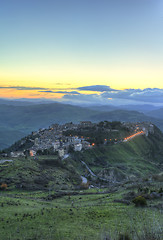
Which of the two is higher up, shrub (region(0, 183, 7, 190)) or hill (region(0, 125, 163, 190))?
shrub (region(0, 183, 7, 190))

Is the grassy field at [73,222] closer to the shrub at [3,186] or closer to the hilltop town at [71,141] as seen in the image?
the shrub at [3,186]

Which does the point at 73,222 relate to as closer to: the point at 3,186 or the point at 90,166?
the point at 3,186

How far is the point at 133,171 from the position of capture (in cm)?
9031

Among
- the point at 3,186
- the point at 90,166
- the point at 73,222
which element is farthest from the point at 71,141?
the point at 73,222

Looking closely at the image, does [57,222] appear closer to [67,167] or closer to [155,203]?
[155,203]

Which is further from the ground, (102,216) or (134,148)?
(102,216)

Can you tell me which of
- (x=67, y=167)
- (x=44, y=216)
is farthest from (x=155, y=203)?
(x=67, y=167)

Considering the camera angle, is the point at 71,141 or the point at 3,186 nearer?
the point at 3,186

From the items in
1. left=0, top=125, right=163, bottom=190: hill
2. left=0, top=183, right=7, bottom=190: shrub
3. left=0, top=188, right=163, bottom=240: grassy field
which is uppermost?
left=0, top=188, right=163, bottom=240: grassy field

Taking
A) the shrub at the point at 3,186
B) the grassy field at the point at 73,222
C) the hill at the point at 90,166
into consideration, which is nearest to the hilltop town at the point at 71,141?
the hill at the point at 90,166

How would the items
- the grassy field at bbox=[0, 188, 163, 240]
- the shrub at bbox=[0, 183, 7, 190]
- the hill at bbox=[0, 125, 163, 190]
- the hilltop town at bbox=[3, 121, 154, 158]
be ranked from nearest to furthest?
the grassy field at bbox=[0, 188, 163, 240]
the shrub at bbox=[0, 183, 7, 190]
the hill at bbox=[0, 125, 163, 190]
the hilltop town at bbox=[3, 121, 154, 158]

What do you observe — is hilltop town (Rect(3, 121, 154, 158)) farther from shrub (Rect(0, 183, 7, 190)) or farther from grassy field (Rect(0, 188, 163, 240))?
grassy field (Rect(0, 188, 163, 240))

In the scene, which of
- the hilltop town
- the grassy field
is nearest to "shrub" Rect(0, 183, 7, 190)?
the grassy field

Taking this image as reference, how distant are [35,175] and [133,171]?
5585 centimetres
